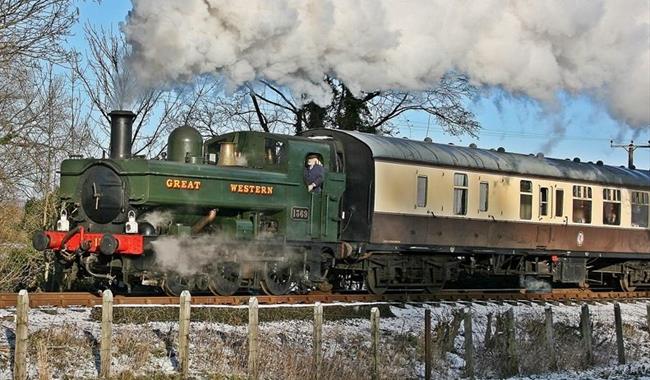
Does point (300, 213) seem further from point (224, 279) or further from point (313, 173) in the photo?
point (224, 279)

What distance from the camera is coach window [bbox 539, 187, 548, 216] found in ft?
74.5

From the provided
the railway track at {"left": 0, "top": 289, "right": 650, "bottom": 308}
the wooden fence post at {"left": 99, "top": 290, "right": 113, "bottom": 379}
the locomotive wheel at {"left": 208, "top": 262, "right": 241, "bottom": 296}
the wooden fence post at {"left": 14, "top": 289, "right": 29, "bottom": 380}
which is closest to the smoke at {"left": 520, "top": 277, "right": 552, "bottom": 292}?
the railway track at {"left": 0, "top": 289, "right": 650, "bottom": 308}

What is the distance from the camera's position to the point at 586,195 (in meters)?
23.8

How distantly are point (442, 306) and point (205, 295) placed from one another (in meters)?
4.71

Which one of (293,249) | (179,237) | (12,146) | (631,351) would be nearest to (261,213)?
(293,249)

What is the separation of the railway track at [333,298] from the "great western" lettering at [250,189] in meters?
1.94

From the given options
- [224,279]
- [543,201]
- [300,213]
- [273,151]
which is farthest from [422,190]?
[224,279]

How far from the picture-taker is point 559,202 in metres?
23.1

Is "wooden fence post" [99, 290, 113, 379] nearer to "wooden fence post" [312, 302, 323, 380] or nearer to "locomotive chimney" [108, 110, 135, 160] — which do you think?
"wooden fence post" [312, 302, 323, 380]

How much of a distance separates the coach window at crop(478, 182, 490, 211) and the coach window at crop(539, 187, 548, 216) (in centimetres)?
198

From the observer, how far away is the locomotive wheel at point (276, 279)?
Result: 56.2 ft

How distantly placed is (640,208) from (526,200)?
494cm

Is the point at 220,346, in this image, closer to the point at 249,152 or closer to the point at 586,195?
the point at 249,152

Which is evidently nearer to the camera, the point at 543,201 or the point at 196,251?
the point at 196,251
